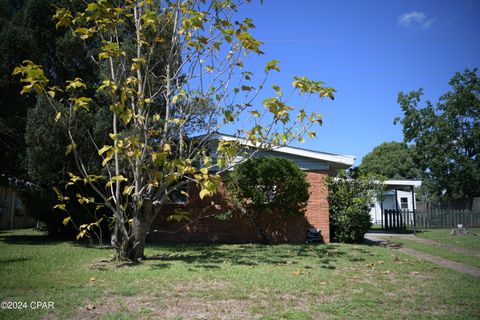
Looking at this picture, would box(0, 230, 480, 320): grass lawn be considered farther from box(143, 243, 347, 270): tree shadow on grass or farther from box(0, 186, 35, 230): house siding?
box(0, 186, 35, 230): house siding

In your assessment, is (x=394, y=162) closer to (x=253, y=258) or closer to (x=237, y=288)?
(x=253, y=258)

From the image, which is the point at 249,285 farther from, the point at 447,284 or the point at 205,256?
the point at 205,256

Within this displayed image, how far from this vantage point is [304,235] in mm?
14711

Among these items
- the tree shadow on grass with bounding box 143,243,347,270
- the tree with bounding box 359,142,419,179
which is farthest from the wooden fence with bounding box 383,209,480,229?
the tree with bounding box 359,142,419,179

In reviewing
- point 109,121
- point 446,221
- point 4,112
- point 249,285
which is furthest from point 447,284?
point 446,221

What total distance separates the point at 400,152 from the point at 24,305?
5720 centimetres

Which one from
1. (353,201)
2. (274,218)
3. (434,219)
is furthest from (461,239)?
(434,219)

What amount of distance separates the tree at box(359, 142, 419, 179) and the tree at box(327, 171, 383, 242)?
40.3m

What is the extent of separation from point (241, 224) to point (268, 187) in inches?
87.6

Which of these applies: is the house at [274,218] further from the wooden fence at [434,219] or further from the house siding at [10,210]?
the wooden fence at [434,219]

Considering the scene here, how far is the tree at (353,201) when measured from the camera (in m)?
14.0

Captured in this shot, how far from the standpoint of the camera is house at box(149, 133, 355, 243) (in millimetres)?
14695

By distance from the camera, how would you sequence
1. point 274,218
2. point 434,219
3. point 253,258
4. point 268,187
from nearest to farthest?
point 253,258, point 268,187, point 274,218, point 434,219

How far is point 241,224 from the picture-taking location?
15.0 m
